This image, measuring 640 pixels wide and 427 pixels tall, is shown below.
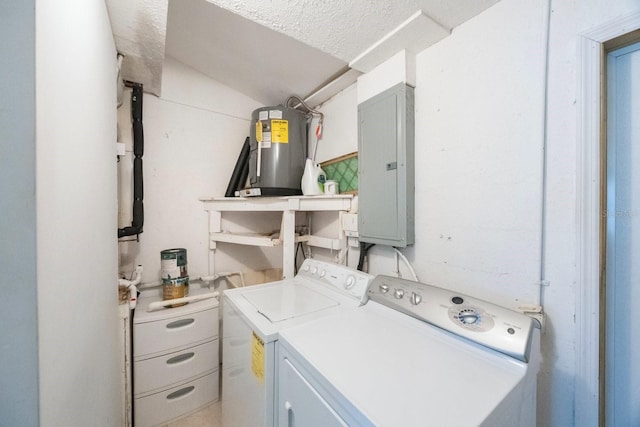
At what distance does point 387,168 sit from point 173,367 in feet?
6.17

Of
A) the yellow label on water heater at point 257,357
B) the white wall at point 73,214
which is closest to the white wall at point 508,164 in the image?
the yellow label on water heater at point 257,357

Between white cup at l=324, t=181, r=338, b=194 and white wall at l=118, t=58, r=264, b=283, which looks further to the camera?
white wall at l=118, t=58, r=264, b=283

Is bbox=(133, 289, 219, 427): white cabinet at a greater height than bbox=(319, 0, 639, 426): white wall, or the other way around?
bbox=(319, 0, 639, 426): white wall

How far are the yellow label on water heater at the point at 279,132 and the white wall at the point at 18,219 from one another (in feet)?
4.88

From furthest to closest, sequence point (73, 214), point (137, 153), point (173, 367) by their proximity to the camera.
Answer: point (137, 153) < point (173, 367) < point (73, 214)

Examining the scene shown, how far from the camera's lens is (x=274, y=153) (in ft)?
6.22

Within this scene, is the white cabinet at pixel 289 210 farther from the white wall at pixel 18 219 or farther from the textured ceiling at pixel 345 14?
the white wall at pixel 18 219

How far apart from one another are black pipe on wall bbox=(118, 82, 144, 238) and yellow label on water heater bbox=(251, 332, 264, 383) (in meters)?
1.34

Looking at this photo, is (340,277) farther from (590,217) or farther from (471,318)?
(590,217)

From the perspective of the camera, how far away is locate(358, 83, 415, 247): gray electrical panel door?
4.28 ft

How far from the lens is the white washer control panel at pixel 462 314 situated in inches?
29.8

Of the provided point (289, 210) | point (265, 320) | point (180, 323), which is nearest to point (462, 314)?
point (265, 320)

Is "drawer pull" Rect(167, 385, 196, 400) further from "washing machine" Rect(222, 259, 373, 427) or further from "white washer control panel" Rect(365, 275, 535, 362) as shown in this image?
"white washer control panel" Rect(365, 275, 535, 362)

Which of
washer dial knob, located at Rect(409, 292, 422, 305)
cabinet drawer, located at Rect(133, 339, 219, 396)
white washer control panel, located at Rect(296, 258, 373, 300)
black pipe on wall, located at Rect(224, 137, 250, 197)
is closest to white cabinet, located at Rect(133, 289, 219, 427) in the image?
cabinet drawer, located at Rect(133, 339, 219, 396)
